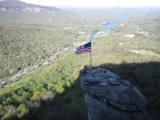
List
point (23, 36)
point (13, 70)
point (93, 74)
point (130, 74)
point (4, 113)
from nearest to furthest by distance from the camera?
point (93, 74) → point (4, 113) → point (130, 74) → point (13, 70) → point (23, 36)

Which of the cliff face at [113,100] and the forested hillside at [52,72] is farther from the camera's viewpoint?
the forested hillside at [52,72]

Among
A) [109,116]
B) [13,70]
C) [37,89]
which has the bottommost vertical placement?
[13,70]

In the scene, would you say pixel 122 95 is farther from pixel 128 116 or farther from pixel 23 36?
pixel 23 36

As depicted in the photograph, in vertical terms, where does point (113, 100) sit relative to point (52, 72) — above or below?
above

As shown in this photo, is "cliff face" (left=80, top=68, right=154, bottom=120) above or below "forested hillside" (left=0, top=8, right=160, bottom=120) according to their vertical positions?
above

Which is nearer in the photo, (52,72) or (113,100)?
(113,100)

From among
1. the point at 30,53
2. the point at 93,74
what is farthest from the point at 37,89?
the point at 30,53

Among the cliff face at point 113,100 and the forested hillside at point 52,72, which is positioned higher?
the cliff face at point 113,100

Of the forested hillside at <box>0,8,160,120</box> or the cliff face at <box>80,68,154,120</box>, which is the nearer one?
the cliff face at <box>80,68,154,120</box>
